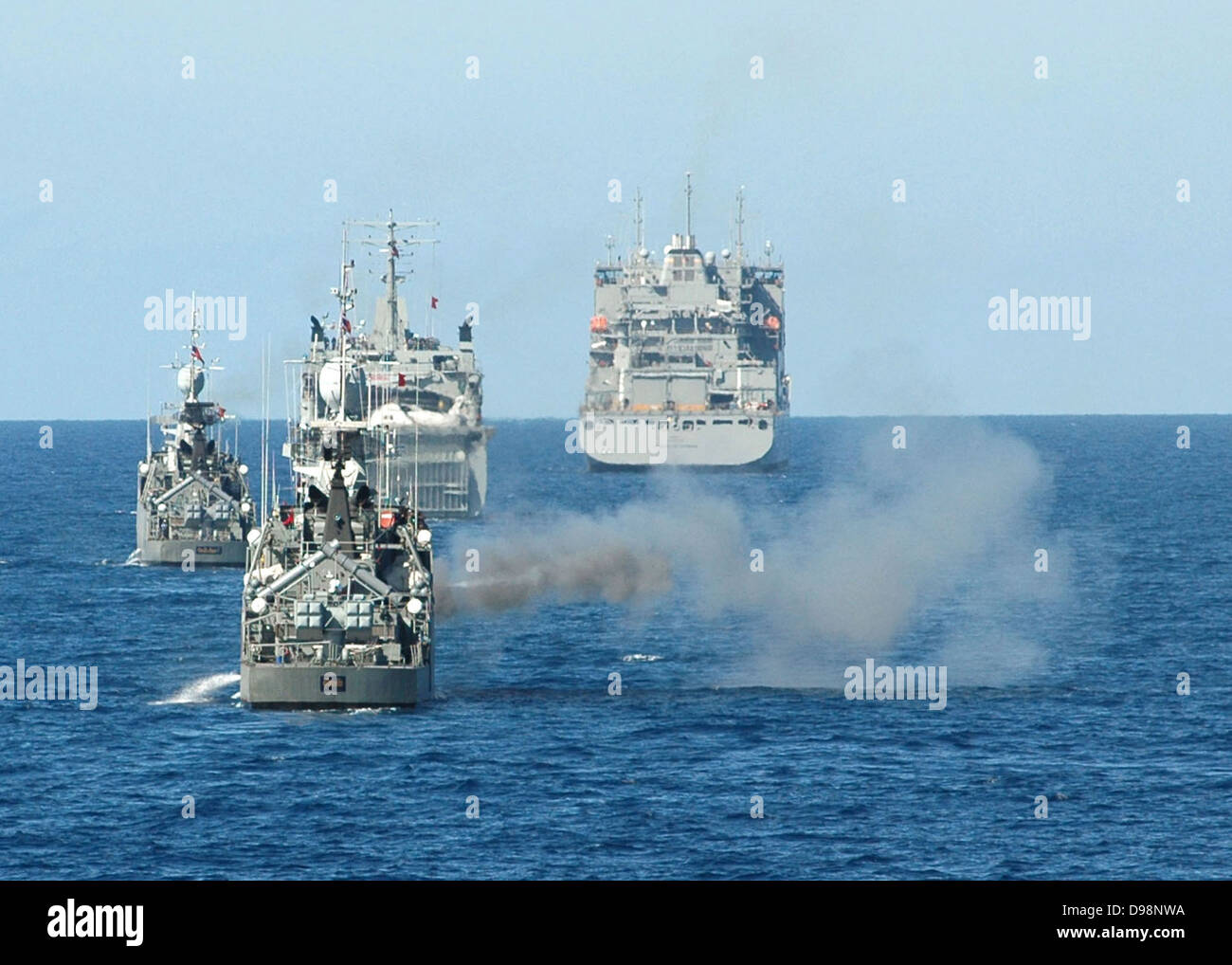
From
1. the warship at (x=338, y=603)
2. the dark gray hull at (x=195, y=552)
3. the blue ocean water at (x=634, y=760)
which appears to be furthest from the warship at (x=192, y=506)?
the warship at (x=338, y=603)

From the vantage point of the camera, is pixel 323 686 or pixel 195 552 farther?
pixel 195 552

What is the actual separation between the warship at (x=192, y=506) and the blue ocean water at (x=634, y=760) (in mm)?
28347

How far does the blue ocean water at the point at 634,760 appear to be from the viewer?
50.6 m

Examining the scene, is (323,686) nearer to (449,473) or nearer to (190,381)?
(190,381)

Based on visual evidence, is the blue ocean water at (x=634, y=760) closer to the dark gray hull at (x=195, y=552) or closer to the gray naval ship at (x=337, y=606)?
the gray naval ship at (x=337, y=606)

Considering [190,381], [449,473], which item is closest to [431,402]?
[449,473]

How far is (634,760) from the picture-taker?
62.7m

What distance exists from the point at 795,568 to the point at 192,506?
4377cm

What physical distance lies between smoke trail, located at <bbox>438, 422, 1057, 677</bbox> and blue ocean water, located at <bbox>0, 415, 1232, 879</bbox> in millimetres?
3423

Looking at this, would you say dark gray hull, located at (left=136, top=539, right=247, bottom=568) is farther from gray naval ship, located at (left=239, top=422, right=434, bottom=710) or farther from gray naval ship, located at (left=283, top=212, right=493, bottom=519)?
gray naval ship, located at (left=239, top=422, right=434, bottom=710)

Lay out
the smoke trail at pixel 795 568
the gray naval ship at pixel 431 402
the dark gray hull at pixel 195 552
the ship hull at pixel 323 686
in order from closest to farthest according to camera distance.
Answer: the ship hull at pixel 323 686, the smoke trail at pixel 795 568, the dark gray hull at pixel 195 552, the gray naval ship at pixel 431 402

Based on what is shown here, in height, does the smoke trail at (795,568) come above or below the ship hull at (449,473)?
below

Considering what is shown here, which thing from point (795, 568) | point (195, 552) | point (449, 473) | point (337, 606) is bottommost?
point (337, 606)
